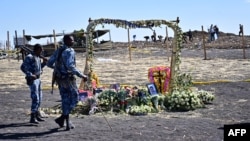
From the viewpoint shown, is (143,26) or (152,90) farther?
(143,26)

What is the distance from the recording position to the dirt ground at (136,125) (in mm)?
7922

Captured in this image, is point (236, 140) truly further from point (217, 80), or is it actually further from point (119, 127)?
point (217, 80)

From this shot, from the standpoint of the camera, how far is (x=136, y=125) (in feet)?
29.3

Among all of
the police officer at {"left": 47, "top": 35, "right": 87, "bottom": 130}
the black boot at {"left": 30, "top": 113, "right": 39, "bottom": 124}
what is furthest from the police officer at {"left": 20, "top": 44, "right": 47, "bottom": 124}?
the police officer at {"left": 47, "top": 35, "right": 87, "bottom": 130}

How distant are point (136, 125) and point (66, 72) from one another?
173cm

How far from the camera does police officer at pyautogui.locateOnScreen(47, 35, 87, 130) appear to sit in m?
8.26

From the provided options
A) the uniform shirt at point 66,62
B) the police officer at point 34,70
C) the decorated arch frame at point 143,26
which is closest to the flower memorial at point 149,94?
the decorated arch frame at point 143,26

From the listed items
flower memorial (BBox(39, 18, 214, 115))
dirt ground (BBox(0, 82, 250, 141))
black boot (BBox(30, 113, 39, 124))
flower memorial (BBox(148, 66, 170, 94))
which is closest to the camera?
dirt ground (BBox(0, 82, 250, 141))

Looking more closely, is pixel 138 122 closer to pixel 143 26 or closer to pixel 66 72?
pixel 66 72

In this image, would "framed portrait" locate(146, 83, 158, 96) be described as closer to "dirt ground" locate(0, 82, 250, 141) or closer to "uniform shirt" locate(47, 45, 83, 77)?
"dirt ground" locate(0, 82, 250, 141)

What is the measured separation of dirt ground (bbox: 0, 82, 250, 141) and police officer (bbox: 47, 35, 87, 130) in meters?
0.47

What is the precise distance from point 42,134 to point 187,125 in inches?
107

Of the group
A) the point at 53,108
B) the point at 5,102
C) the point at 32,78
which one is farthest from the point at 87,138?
the point at 5,102

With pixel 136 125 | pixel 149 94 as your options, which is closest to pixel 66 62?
pixel 136 125
